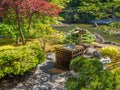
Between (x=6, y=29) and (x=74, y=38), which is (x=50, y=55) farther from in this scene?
(x=6, y=29)

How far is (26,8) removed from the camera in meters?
14.6

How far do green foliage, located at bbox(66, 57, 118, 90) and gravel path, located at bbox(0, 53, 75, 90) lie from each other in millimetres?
2713

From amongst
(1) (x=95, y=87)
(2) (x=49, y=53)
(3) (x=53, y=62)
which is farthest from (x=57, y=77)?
(1) (x=95, y=87)

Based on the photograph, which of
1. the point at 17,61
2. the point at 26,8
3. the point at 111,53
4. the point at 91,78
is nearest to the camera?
the point at 91,78

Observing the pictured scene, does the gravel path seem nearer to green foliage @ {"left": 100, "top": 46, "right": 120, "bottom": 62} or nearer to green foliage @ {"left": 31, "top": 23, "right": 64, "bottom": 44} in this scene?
green foliage @ {"left": 100, "top": 46, "right": 120, "bottom": 62}

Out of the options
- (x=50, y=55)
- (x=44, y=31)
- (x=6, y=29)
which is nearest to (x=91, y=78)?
(x=50, y=55)

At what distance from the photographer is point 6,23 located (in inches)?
666

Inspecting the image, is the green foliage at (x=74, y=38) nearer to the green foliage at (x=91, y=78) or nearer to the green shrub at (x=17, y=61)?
the green shrub at (x=17, y=61)

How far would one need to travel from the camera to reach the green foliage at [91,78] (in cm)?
801

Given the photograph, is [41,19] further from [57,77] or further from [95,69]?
[95,69]

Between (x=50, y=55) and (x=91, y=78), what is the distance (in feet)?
26.2

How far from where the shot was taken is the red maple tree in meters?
14.3

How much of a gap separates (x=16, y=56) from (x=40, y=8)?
3.86m

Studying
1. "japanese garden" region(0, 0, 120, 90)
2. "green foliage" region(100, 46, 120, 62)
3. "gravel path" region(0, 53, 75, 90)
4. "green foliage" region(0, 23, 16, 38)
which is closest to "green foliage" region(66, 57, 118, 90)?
"japanese garden" region(0, 0, 120, 90)
